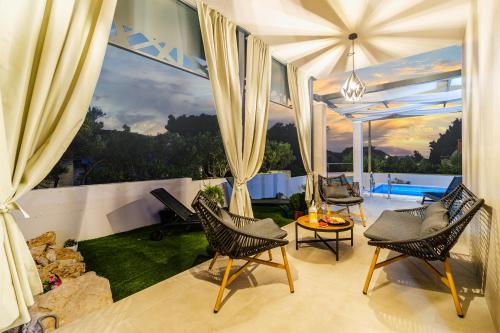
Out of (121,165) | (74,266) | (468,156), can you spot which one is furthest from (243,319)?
(121,165)

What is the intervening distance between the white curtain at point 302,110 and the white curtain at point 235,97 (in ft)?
3.94

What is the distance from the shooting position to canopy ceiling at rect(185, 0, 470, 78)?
2.93 meters

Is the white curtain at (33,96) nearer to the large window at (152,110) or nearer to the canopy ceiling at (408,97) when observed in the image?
the large window at (152,110)

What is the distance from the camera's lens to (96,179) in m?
5.96

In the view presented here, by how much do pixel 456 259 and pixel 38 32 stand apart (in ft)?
14.4

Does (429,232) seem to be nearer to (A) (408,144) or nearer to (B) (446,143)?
(A) (408,144)

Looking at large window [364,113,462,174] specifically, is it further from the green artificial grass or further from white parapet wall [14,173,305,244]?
the green artificial grass

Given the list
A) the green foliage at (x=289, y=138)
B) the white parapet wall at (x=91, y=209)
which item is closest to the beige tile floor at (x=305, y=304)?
the white parapet wall at (x=91, y=209)

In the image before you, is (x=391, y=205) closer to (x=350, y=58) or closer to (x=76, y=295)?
(x=350, y=58)

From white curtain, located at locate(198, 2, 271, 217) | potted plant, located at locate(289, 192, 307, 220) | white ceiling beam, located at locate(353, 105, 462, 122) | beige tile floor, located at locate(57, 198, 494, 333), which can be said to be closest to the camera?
beige tile floor, located at locate(57, 198, 494, 333)

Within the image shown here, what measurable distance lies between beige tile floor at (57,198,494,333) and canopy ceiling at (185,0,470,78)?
305 cm

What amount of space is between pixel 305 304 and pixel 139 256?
2129mm

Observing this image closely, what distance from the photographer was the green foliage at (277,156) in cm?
985

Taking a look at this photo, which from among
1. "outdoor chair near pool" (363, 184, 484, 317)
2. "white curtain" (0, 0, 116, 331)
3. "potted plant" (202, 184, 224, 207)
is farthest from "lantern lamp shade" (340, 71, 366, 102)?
"white curtain" (0, 0, 116, 331)
